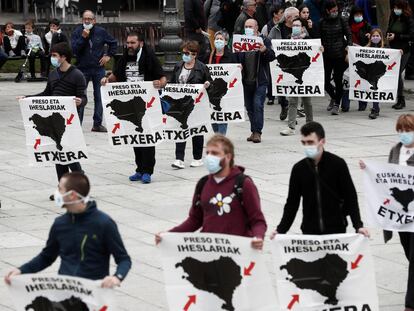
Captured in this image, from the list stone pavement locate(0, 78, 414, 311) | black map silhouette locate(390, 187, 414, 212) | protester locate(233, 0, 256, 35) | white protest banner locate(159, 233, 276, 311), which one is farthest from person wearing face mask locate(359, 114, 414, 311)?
protester locate(233, 0, 256, 35)

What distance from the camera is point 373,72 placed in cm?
2089

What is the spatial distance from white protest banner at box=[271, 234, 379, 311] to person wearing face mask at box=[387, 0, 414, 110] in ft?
41.1

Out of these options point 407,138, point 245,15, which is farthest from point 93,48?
point 407,138

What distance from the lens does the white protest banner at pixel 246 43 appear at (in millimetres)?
18578

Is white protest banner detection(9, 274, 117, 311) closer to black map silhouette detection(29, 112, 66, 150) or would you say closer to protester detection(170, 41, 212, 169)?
black map silhouette detection(29, 112, 66, 150)

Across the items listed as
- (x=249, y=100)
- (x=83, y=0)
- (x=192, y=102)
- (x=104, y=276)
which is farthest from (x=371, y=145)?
(x=83, y=0)

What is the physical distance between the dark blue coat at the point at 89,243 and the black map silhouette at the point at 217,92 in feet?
31.1

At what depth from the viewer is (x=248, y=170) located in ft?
55.8

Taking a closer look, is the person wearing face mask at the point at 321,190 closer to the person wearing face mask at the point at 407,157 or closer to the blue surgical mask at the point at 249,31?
the person wearing face mask at the point at 407,157

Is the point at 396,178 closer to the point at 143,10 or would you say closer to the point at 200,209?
the point at 200,209

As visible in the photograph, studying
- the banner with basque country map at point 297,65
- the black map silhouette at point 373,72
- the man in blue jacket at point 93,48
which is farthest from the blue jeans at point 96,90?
the black map silhouette at point 373,72

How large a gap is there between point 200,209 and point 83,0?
988 inches

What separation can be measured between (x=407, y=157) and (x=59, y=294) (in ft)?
12.0

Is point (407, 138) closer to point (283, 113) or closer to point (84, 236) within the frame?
point (84, 236)
